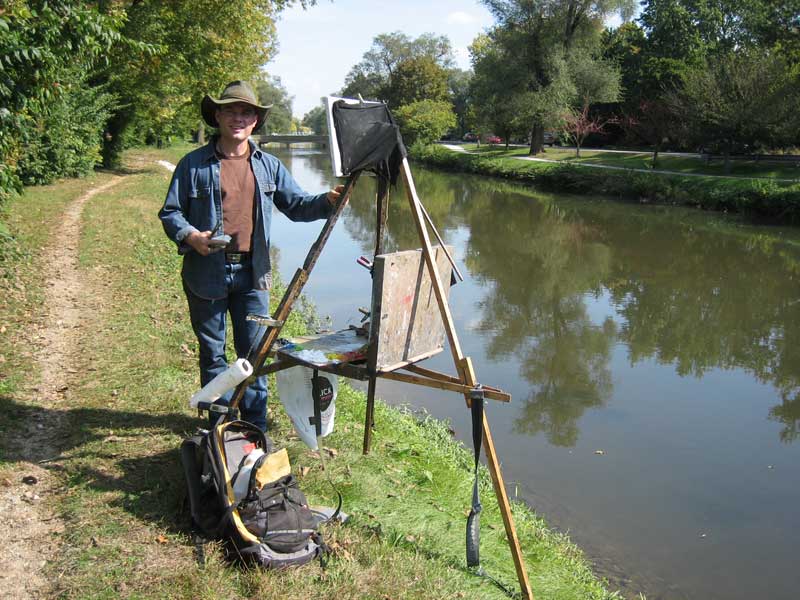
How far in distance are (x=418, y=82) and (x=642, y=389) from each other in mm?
64566

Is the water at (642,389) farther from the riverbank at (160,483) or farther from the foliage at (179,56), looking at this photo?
the foliage at (179,56)

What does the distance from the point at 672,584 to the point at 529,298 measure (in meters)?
7.93

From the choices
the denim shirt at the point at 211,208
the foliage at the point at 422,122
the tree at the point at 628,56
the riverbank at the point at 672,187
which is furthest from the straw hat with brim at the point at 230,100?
the foliage at the point at 422,122

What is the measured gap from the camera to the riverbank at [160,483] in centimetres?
304

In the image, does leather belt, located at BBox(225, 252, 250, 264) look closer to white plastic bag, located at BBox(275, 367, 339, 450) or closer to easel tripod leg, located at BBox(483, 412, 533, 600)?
white plastic bag, located at BBox(275, 367, 339, 450)

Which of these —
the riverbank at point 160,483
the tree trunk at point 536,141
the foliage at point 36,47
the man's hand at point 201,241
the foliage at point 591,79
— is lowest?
the riverbank at point 160,483

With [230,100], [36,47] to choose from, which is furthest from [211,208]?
[36,47]

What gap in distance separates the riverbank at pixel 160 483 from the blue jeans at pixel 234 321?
481 millimetres

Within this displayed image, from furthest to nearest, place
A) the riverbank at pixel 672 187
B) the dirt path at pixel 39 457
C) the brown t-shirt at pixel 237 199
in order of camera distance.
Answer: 1. the riverbank at pixel 672 187
2. the brown t-shirt at pixel 237 199
3. the dirt path at pixel 39 457

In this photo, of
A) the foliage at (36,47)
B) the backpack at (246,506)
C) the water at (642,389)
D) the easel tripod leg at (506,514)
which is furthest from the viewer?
the water at (642,389)

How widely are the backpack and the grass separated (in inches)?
1103

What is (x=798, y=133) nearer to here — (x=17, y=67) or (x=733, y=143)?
(x=733, y=143)

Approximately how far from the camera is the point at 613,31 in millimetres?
56906

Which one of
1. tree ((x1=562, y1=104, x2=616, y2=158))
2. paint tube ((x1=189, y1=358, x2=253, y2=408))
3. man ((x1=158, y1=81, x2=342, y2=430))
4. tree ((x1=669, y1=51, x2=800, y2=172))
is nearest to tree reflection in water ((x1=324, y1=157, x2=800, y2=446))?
man ((x1=158, y1=81, x2=342, y2=430))
